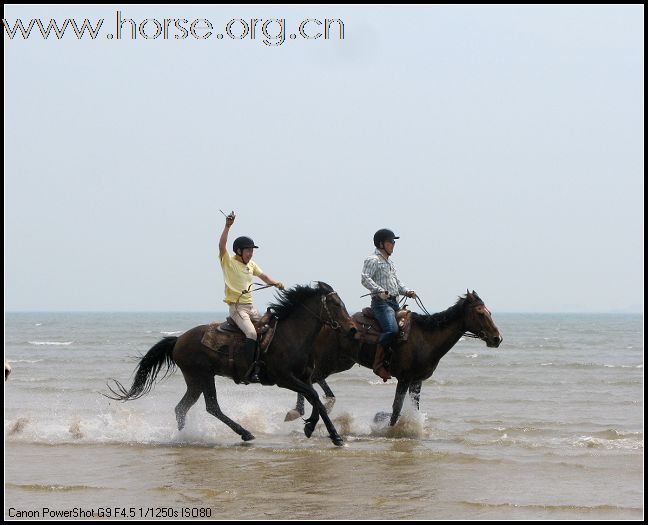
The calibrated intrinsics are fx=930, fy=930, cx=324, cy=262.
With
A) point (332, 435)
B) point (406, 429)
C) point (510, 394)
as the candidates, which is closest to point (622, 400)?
point (510, 394)

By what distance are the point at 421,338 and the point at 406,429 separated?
1.24 metres

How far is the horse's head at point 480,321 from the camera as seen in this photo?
12266 mm

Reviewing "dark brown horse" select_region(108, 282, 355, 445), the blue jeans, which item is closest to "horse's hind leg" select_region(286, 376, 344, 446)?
"dark brown horse" select_region(108, 282, 355, 445)

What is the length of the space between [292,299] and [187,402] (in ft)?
6.42

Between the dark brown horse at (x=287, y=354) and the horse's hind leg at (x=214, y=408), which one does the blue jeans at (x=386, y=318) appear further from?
the horse's hind leg at (x=214, y=408)

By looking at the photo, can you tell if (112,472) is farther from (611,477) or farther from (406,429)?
(611,477)

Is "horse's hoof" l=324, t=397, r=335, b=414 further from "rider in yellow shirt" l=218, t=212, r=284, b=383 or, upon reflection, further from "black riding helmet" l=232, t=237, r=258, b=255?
"black riding helmet" l=232, t=237, r=258, b=255

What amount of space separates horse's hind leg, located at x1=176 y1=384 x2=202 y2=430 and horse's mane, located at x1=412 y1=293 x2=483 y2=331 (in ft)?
10.3

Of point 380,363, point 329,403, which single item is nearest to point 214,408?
point 329,403

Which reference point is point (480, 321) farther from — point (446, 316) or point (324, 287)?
point (324, 287)

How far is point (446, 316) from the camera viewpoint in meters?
12.6

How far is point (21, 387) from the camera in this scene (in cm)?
2130

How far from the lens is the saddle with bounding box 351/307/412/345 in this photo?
12398 millimetres

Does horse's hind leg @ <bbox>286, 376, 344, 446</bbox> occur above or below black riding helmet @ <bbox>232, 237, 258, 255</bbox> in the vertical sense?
below
